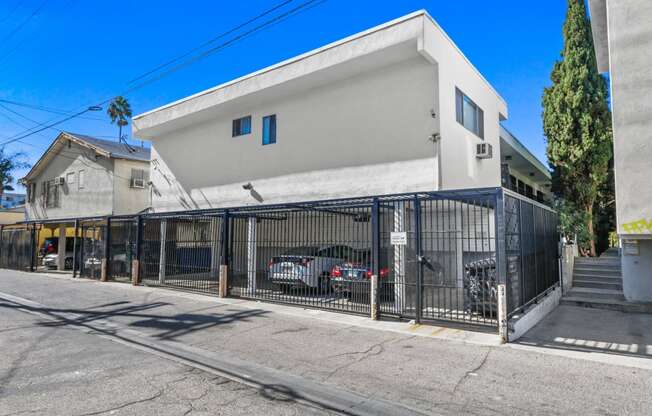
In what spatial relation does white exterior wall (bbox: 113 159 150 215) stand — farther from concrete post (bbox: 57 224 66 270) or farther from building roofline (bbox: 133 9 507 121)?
building roofline (bbox: 133 9 507 121)

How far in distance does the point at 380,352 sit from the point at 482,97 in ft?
38.3

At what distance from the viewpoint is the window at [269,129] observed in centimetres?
1480

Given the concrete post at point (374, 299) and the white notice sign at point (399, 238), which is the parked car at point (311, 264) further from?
the white notice sign at point (399, 238)

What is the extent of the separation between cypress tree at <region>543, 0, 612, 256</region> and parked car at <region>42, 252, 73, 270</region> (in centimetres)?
2445

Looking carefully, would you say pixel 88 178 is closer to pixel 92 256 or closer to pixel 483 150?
pixel 92 256

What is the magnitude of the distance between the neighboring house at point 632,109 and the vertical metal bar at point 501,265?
A: 2.22 m

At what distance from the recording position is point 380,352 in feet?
20.9

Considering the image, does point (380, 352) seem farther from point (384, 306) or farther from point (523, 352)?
point (384, 306)

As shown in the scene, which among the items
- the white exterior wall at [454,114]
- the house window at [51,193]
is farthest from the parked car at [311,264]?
the house window at [51,193]

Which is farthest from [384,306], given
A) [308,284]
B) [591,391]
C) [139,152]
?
[139,152]

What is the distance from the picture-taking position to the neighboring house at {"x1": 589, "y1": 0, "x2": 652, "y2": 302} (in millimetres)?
7156

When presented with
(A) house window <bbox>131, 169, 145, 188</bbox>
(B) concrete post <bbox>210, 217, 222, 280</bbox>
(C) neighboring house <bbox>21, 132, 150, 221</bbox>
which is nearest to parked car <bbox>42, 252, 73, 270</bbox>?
(C) neighboring house <bbox>21, 132, 150, 221</bbox>

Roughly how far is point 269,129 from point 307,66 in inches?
118

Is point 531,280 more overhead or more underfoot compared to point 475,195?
more underfoot
